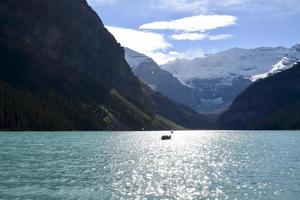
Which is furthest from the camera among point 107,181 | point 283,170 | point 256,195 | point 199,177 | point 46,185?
point 283,170

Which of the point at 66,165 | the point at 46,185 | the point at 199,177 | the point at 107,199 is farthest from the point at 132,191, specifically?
the point at 66,165

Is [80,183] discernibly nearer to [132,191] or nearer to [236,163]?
[132,191]

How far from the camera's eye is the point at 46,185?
70.5m

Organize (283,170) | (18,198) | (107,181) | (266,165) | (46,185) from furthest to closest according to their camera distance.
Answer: (266,165) < (283,170) < (107,181) < (46,185) < (18,198)

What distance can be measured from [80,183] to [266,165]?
159ft

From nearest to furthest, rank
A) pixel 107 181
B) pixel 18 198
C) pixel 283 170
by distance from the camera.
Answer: pixel 18 198
pixel 107 181
pixel 283 170

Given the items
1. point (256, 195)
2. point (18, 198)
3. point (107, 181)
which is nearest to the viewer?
point (18, 198)

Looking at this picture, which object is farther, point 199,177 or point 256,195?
point 199,177

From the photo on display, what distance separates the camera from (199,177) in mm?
83125

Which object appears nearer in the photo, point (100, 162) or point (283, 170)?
point (283, 170)

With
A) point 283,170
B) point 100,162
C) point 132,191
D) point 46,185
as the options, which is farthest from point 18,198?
point 283,170

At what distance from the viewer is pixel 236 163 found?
360 ft

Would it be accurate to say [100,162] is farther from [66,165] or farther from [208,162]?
[208,162]

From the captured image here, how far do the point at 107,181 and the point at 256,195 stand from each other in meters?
23.1
